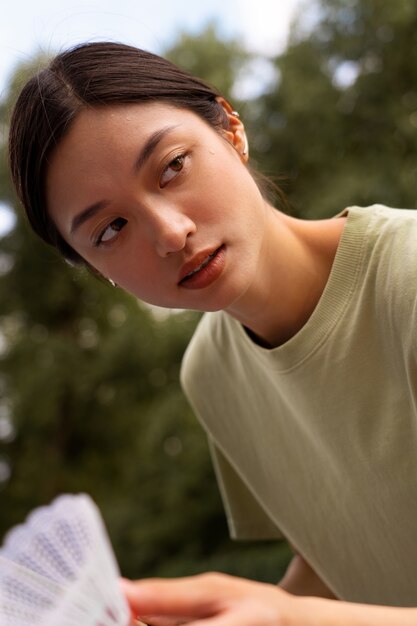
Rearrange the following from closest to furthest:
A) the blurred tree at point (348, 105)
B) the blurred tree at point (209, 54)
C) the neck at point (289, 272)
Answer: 1. the neck at point (289, 272)
2. the blurred tree at point (348, 105)
3. the blurred tree at point (209, 54)

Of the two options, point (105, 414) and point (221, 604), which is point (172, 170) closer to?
point (221, 604)

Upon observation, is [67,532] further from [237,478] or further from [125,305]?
[125,305]

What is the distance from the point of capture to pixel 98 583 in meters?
0.50

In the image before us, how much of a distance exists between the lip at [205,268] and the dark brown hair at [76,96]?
0.70ft

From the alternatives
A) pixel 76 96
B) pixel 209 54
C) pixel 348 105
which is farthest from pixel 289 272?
pixel 209 54

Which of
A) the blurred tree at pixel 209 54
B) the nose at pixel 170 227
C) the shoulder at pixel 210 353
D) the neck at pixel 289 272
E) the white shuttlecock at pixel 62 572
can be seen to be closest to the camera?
the white shuttlecock at pixel 62 572

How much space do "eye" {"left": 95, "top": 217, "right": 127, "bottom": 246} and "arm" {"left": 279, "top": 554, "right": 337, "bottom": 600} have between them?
27.7 inches

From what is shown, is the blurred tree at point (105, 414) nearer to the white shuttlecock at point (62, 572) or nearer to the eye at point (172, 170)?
the eye at point (172, 170)

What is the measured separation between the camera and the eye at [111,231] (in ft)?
3.46

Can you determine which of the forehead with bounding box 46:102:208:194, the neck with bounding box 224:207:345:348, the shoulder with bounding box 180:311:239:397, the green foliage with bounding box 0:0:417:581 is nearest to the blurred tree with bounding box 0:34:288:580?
the green foliage with bounding box 0:0:417:581

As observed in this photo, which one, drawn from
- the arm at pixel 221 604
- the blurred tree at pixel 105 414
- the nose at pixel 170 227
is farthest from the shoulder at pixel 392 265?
the blurred tree at pixel 105 414

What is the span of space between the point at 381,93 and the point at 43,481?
426 centimetres

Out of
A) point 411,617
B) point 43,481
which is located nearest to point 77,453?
point 43,481

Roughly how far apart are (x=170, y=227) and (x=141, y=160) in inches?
3.5
